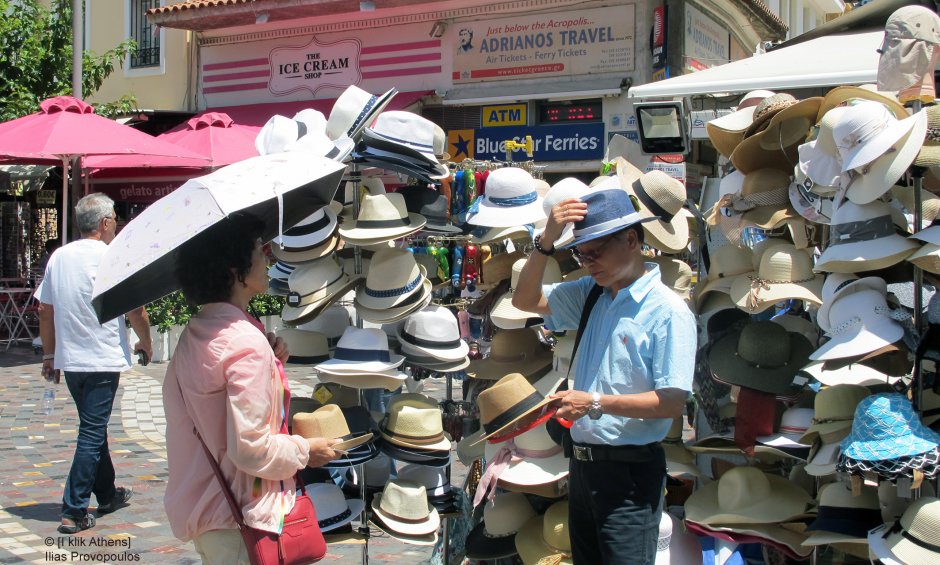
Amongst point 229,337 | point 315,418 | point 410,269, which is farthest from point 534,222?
point 229,337

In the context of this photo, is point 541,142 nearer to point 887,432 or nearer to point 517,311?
point 517,311

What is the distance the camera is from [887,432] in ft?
10.0

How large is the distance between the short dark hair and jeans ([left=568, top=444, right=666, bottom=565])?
133 cm

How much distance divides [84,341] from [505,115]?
10618mm

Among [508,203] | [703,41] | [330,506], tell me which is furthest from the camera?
[703,41]

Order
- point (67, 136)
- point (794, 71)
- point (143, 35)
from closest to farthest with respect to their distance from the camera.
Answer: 1. point (794, 71)
2. point (67, 136)
3. point (143, 35)

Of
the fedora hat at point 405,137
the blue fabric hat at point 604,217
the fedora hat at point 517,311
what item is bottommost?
the fedora hat at point 517,311

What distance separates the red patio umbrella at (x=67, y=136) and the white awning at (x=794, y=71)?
21.4 ft

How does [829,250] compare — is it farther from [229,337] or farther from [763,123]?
[229,337]

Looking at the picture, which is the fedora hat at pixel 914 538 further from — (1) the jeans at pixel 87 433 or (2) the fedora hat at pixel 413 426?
(1) the jeans at pixel 87 433

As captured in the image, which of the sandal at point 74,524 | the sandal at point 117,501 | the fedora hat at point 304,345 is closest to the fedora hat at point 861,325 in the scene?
the fedora hat at point 304,345

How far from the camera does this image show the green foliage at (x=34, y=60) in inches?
563

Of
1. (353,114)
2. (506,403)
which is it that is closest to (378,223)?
(353,114)

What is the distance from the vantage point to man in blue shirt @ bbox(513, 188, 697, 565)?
2.96m
